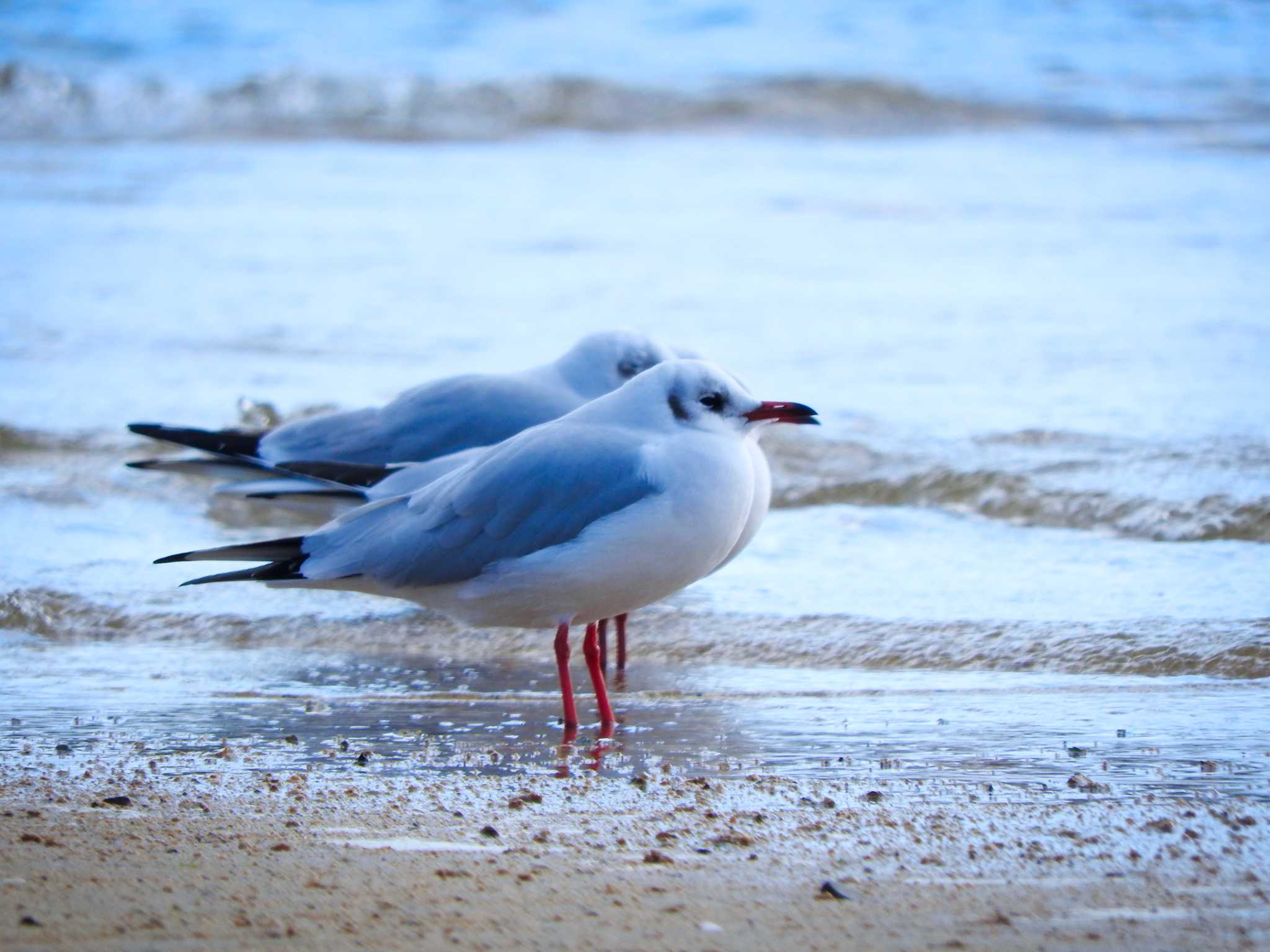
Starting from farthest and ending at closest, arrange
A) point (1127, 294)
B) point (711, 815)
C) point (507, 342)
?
point (1127, 294), point (507, 342), point (711, 815)

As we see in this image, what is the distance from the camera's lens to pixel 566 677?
11.9ft

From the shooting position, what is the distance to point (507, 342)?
27.0 feet

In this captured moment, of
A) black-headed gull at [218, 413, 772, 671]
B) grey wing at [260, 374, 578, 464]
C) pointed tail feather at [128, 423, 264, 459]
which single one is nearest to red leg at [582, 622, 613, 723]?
black-headed gull at [218, 413, 772, 671]

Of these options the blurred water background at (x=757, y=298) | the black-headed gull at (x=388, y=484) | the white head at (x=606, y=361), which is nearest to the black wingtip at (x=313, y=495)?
the black-headed gull at (x=388, y=484)

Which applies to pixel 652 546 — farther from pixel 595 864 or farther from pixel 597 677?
pixel 595 864

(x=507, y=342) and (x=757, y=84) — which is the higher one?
(x=757, y=84)

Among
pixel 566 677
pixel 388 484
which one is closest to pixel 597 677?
pixel 566 677

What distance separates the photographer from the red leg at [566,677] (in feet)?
11.8

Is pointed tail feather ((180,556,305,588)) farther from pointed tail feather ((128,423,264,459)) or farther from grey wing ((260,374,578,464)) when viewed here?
pointed tail feather ((128,423,264,459))

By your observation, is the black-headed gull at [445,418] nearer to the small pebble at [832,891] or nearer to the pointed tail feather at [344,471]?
the pointed tail feather at [344,471]

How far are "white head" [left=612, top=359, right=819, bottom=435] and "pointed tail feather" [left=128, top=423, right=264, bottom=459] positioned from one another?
6.77 feet

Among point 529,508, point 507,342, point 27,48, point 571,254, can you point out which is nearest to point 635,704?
point 529,508

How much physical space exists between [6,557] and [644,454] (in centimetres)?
231

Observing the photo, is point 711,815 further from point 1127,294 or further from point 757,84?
point 757,84
